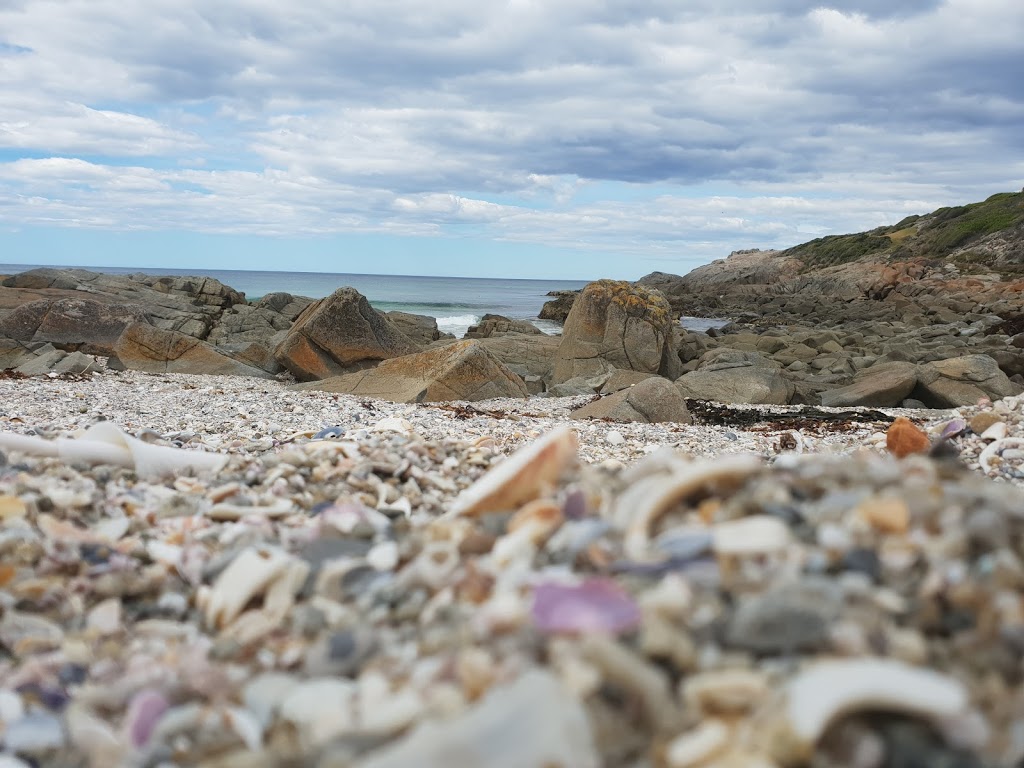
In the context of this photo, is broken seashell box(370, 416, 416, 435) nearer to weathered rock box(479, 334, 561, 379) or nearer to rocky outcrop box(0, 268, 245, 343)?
weathered rock box(479, 334, 561, 379)

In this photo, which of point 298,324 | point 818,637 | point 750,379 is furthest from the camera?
point 298,324

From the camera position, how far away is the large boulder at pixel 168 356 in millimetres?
15008

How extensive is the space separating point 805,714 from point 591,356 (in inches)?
596

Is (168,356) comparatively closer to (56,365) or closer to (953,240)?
(56,365)

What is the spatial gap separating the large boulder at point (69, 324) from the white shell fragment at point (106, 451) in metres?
13.0

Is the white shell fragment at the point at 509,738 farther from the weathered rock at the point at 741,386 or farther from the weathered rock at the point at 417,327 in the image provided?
the weathered rock at the point at 417,327

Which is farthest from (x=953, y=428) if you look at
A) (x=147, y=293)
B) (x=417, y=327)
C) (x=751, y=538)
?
(x=147, y=293)

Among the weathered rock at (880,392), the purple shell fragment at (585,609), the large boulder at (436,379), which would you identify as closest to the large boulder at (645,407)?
the large boulder at (436,379)

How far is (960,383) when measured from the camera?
1329cm

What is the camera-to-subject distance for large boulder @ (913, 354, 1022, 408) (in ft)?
42.8

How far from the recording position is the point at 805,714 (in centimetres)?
132

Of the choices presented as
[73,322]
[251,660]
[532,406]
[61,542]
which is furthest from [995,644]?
[73,322]

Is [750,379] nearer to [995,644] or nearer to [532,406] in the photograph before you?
[532,406]

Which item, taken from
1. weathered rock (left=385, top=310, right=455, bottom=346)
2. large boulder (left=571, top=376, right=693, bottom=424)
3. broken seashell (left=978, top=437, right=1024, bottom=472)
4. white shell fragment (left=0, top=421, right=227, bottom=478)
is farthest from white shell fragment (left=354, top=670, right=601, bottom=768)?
weathered rock (left=385, top=310, right=455, bottom=346)
